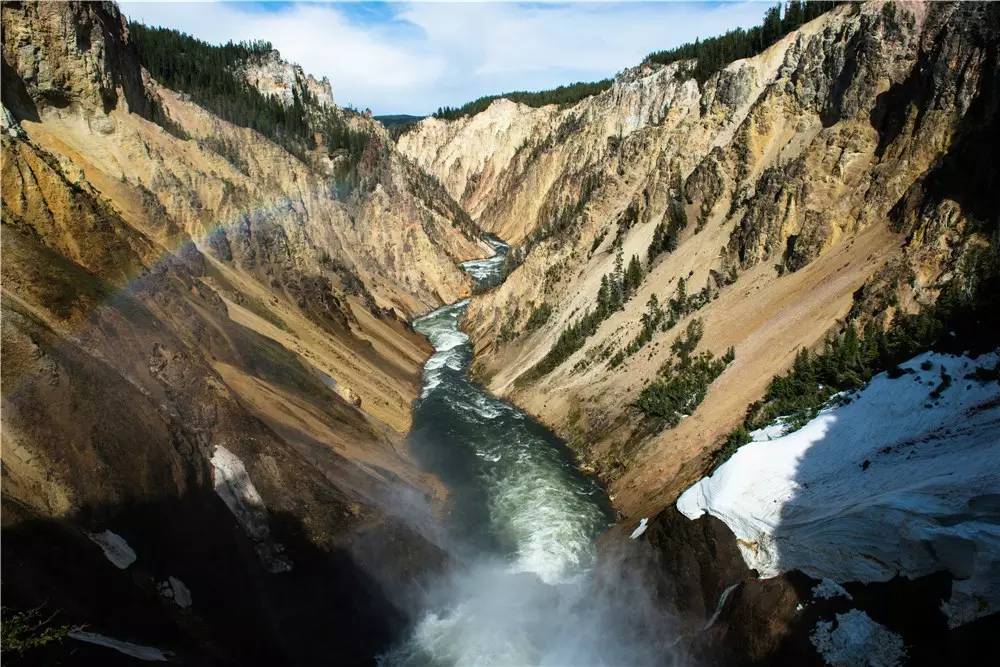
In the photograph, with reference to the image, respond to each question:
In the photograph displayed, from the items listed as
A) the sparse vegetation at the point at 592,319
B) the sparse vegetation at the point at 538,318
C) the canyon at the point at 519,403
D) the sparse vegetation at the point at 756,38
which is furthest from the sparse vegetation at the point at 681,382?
the sparse vegetation at the point at 756,38

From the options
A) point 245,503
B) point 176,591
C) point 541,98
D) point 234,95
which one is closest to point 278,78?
point 234,95

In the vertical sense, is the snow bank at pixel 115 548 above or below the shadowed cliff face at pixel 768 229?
below

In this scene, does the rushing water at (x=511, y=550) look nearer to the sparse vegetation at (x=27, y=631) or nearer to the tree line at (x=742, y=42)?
the sparse vegetation at (x=27, y=631)

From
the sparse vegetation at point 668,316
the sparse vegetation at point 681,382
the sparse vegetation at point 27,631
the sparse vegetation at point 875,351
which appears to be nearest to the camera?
the sparse vegetation at point 27,631

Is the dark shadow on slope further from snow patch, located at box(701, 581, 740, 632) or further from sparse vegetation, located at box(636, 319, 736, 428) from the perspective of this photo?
sparse vegetation, located at box(636, 319, 736, 428)

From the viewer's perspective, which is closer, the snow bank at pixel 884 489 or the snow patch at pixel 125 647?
the snow patch at pixel 125 647

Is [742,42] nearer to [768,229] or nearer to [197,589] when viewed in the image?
[768,229]
